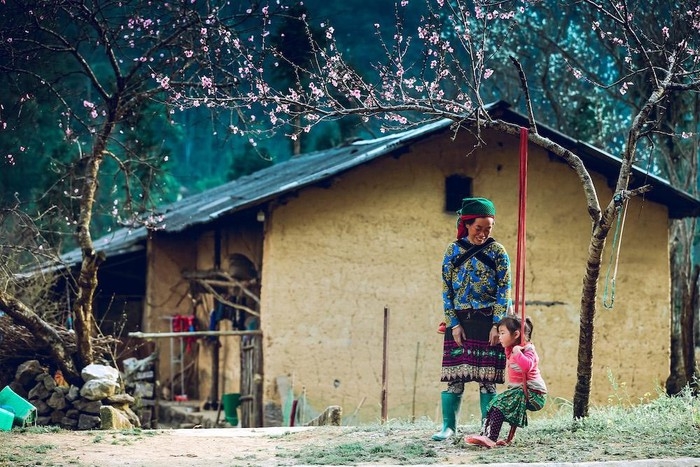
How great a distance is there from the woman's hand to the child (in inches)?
17.1

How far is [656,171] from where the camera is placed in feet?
85.6

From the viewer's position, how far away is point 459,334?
785 cm

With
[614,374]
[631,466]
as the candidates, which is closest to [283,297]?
[614,374]

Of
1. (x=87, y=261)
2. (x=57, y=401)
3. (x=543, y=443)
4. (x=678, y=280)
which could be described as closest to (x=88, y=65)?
(x=87, y=261)

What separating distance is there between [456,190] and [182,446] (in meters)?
8.35

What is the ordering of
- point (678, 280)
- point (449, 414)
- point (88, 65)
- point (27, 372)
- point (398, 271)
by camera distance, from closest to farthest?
point (449, 414) < point (27, 372) < point (88, 65) < point (398, 271) < point (678, 280)

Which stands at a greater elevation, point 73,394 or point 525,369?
point 525,369

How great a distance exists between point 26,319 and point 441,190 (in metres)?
6.99

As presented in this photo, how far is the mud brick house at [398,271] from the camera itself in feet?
48.0

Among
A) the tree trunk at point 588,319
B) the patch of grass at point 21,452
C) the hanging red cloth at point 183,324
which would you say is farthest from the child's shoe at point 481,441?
the hanging red cloth at point 183,324

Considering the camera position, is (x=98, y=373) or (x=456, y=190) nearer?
(x=98, y=373)

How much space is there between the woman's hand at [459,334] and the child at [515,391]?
43 centimetres

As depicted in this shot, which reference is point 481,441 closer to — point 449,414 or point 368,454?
point 449,414

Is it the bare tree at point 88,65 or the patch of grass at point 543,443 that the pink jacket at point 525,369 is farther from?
the bare tree at point 88,65
